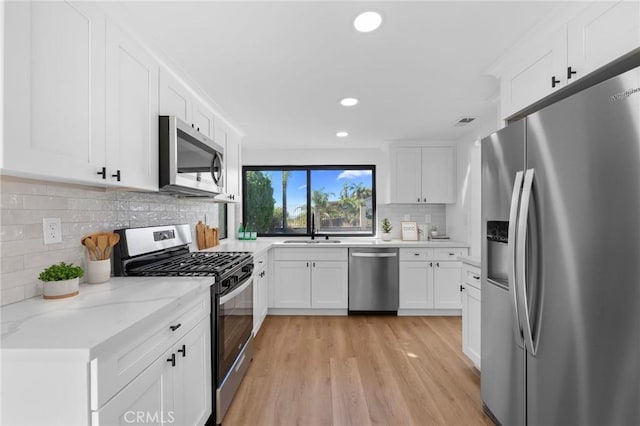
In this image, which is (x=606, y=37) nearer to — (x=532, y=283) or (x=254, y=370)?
(x=532, y=283)

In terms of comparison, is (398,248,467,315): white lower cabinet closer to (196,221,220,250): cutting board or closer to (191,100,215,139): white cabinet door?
(196,221,220,250): cutting board

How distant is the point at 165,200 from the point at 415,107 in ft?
7.84

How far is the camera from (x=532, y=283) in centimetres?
137

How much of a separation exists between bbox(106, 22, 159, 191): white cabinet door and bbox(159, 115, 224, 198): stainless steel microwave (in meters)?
0.05

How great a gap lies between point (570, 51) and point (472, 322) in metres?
1.93

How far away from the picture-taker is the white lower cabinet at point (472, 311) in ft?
7.72

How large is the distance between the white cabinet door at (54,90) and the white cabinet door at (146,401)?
32.1 inches

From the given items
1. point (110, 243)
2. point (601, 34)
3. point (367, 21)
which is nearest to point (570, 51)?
point (601, 34)

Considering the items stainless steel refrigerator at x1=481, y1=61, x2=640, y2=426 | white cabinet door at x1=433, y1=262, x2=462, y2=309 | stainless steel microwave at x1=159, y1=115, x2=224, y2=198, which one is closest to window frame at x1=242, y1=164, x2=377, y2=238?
white cabinet door at x1=433, y1=262, x2=462, y2=309

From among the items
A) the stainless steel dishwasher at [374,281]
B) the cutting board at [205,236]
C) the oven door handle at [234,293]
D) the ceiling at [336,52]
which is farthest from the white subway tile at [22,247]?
the stainless steel dishwasher at [374,281]

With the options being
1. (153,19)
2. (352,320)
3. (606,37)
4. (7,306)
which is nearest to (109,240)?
(7,306)

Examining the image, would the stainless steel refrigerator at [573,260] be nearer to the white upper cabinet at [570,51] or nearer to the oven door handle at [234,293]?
the white upper cabinet at [570,51]

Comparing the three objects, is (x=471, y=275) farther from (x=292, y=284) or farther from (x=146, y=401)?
(x=146, y=401)

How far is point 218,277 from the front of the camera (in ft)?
5.89
